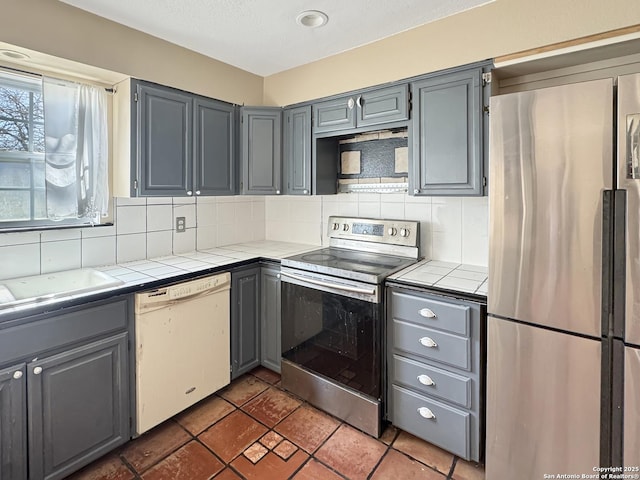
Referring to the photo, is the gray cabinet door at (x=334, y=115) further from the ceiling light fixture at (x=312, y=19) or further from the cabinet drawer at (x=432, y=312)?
the cabinet drawer at (x=432, y=312)

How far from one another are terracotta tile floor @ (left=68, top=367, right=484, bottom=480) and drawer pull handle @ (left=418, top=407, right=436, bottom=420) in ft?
0.69

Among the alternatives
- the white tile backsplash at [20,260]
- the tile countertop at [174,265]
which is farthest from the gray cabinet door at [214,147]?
the white tile backsplash at [20,260]

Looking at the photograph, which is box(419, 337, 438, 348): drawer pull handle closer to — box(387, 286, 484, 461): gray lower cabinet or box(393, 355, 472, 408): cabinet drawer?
box(387, 286, 484, 461): gray lower cabinet

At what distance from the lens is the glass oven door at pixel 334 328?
1.92 meters

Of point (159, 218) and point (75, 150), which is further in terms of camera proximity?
point (159, 218)

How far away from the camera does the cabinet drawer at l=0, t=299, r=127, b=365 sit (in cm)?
141

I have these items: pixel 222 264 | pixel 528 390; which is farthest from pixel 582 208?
pixel 222 264

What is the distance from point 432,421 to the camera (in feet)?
5.91

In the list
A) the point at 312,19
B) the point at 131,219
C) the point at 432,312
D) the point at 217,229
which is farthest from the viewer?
the point at 217,229

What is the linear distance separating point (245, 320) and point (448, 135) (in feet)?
5.90

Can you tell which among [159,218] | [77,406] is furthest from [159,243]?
[77,406]


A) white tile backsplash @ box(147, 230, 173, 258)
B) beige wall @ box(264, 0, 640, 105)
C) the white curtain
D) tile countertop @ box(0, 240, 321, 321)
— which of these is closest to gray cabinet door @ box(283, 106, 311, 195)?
beige wall @ box(264, 0, 640, 105)

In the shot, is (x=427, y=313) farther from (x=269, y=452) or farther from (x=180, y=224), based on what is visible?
(x=180, y=224)

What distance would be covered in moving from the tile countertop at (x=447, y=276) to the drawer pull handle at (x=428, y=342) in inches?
11.1
